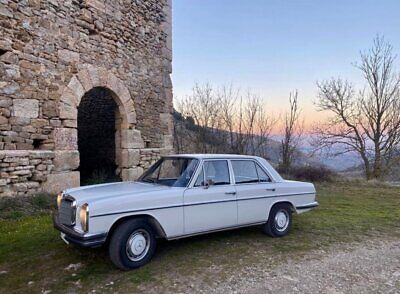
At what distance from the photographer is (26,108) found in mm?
7199

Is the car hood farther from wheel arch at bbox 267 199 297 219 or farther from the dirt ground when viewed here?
wheel arch at bbox 267 199 297 219

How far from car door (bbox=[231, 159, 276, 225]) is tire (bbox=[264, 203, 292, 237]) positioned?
183mm

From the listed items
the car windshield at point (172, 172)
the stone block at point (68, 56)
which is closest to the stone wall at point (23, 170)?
the stone block at point (68, 56)

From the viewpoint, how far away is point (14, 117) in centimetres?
700

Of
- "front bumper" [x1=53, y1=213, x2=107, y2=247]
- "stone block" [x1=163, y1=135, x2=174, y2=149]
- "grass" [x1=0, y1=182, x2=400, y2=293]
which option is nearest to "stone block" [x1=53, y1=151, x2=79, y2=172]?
"grass" [x1=0, y1=182, x2=400, y2=293]

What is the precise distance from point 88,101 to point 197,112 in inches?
221

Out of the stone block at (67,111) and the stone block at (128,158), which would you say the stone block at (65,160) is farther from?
the stone block at (128,158)

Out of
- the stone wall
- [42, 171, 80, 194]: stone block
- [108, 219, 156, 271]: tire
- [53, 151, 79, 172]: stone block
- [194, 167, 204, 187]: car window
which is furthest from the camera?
[53, 151, 79, 172]: stone block

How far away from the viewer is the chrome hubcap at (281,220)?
5.13m

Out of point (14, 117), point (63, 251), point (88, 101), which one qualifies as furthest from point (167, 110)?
point (63, 251)

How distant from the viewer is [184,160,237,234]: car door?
13.6 feet

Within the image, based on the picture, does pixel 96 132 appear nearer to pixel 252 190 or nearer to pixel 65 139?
pixel 65 139

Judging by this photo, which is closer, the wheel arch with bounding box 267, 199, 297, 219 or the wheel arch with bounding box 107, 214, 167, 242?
the wheel arch with bounding box 107, 214, 167, 242

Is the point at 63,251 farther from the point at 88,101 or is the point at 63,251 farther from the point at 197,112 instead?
the point at 197,112
